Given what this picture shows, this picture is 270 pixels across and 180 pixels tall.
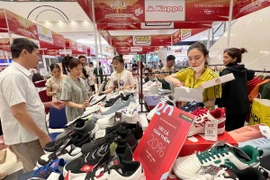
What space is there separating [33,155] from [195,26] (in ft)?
15.1

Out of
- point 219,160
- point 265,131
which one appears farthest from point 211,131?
point 265,131

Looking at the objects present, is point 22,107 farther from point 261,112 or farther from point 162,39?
point 162,39

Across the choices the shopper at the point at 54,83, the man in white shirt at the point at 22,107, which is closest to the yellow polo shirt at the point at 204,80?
the man in white shirt at the point at 22,107

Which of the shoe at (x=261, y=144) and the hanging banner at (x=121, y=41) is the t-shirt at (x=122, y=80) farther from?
the hanging banner at (x=121, y=41)

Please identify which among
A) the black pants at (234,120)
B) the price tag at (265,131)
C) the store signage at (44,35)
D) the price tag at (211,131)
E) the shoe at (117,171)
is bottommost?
the black pants at (234,120)

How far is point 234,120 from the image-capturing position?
2023 mm

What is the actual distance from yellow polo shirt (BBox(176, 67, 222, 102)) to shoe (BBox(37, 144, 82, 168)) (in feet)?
3.51

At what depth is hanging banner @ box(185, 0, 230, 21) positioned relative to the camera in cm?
284

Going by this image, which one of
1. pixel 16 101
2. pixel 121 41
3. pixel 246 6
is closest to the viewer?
pixel 16 101

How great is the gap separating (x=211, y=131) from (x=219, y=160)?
20 cm

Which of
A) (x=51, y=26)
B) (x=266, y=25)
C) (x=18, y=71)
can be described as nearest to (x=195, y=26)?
(x=266, y=25)

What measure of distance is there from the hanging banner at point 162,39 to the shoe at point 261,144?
323 inches

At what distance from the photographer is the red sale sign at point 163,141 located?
2.11ft

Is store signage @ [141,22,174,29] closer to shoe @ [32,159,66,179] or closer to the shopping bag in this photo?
the shopping bag
